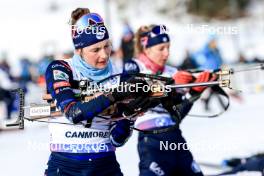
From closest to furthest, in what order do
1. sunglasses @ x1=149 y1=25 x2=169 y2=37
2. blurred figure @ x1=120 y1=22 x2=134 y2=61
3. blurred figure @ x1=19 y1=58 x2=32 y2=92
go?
sunglasses @ x1=149 y1=25 x2=169 y2=37
blurred figure @ x1=120 y1=22 x2=134 y2=61
blurred figure @ x1=19 y1=58 x2=32 y2=92

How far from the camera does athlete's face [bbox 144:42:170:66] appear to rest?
6101 millimetres

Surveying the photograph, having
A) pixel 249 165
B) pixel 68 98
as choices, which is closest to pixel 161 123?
pixel 249 165

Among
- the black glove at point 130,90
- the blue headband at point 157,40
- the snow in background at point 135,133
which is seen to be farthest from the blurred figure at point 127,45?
the black glove at point 130,90

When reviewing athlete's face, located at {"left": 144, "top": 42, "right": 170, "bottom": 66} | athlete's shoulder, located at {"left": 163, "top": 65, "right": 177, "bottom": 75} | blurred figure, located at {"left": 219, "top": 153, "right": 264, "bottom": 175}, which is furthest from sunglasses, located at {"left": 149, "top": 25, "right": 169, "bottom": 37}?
blurred figure, located at {"left": 219, "top": 153, "right": 264, "bottom": 175}

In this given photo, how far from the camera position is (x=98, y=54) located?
430cm

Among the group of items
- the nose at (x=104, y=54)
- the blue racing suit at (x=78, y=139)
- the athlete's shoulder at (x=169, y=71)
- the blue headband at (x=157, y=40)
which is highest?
the blue headband at (x=157, y=40)

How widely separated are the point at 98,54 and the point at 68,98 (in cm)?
39

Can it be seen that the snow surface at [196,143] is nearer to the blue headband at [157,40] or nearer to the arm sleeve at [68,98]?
the blue headband at [157,40]

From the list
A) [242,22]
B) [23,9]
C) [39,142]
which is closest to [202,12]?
[242,22]

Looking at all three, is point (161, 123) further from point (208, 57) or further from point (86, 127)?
point (208, 57)

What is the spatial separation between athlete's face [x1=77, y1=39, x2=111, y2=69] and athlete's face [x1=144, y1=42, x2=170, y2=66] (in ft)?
5.90

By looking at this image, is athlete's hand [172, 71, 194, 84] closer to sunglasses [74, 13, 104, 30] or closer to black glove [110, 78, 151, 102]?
sunglasses [74, 13, 104, 30]

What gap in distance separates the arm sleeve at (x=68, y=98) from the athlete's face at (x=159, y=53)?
6.18 ft

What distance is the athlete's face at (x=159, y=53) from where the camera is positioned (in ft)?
20.0
